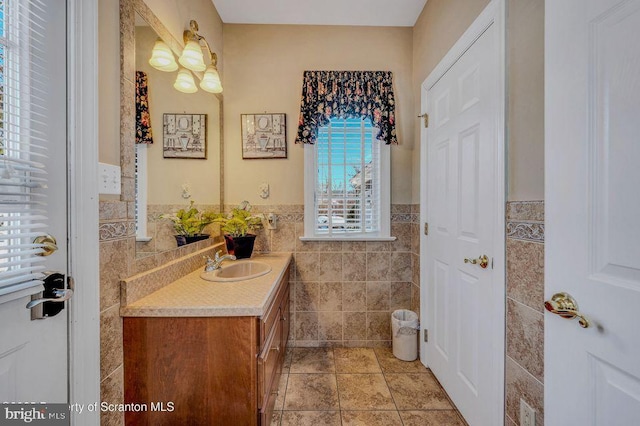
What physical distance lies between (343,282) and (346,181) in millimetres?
921

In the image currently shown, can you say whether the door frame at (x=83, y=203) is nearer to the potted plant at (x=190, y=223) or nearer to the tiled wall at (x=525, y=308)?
the potted plant at (x=190, y=223)

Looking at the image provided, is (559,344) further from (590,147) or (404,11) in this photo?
(404,11)

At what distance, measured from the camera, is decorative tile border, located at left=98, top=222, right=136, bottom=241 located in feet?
3.23

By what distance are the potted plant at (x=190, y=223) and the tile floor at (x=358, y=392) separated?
4.05 ft

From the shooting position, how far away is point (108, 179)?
3.32 ft

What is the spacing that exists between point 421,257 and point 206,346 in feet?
5.40

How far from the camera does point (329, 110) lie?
2.20 metres

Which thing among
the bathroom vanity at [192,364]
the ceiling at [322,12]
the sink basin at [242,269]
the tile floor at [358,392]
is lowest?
the tile floor at [358,392]

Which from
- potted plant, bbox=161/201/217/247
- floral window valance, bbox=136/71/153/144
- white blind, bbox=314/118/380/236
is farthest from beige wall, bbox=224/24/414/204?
floral window valance, bbox=136/71/153/144

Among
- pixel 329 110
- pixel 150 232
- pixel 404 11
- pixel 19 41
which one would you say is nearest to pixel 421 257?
pixel 329 110

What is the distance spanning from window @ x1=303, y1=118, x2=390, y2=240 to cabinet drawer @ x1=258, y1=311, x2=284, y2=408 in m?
0.93

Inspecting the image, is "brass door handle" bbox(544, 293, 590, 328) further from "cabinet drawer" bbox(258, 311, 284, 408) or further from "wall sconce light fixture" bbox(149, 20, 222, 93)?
"wall sconce light fixture" bbox(149, 20, 222, 93)

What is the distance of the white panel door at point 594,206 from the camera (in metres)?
0.58

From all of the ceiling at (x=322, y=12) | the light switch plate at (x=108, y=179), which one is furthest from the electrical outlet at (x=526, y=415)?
the ceiling at (x=322, y=12)
